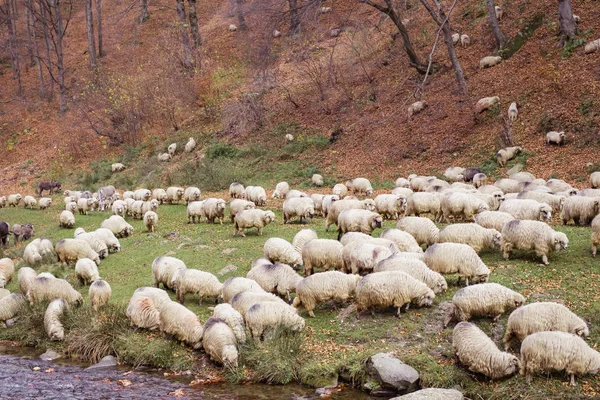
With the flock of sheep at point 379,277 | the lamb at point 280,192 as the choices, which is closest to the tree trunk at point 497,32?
the flock of sheep at point 379,277

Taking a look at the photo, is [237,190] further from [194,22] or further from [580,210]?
[194,22]

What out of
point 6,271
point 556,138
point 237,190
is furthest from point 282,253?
point 556,138

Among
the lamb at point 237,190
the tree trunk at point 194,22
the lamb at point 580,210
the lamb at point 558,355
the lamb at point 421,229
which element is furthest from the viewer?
the tree trunk at point 194,22

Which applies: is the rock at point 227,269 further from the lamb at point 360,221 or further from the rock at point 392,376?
the rock at point 392,376

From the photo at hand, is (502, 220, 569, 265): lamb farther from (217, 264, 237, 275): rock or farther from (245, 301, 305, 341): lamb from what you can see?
(217, 264, 237, 275): rock

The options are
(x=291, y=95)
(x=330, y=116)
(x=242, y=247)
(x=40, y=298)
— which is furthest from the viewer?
(x=291, y=95)

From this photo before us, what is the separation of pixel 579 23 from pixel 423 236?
20.7 metres

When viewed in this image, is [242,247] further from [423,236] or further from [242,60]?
[242,60]

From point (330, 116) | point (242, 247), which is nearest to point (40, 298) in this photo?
point (242, 247)

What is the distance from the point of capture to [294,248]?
14.8 m

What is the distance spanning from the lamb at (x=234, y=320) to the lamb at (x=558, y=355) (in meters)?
4.75

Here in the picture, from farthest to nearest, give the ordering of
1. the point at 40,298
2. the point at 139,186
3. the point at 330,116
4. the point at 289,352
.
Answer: the point at 330,116 < the point at 139,186 < the point at 40,298 < the point at 289,352

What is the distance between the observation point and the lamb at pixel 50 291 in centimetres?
1370

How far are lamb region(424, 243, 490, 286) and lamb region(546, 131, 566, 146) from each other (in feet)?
45.9
